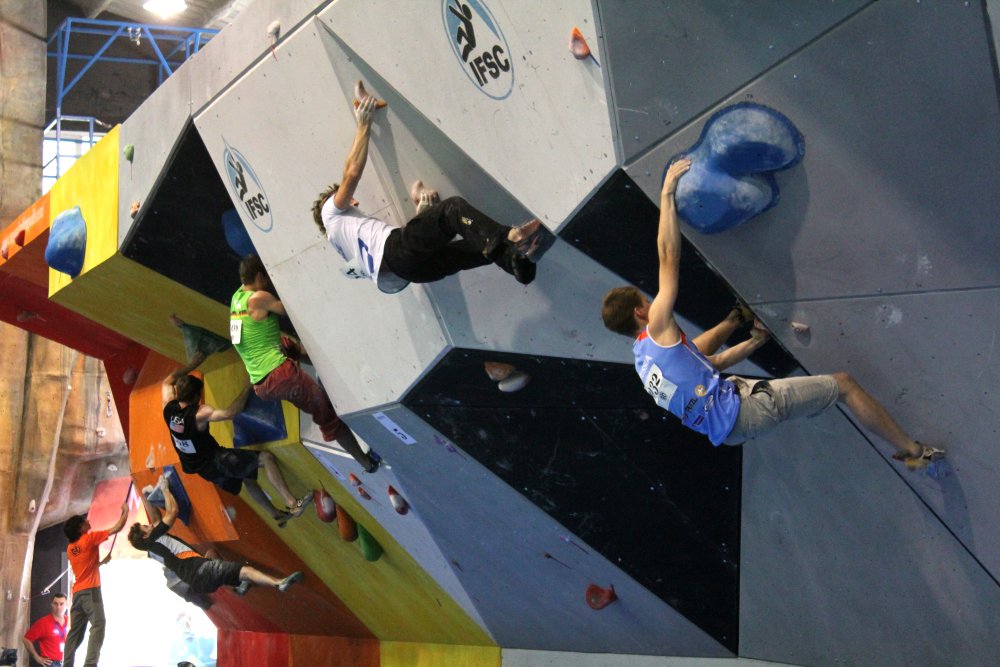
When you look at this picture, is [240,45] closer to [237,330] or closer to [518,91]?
[237,330]

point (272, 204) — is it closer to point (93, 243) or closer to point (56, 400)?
point (93, 243)

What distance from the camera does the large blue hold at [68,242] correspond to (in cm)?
645

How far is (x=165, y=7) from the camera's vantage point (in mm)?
12086

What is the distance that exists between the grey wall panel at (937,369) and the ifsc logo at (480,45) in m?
1.10

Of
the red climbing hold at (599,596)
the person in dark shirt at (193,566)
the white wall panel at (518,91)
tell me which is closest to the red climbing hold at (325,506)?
the person in dark shirt at (193,566)

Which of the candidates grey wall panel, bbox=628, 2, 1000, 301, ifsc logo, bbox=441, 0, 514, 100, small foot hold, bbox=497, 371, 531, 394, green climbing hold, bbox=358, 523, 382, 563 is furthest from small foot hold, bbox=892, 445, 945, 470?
green climbing hold, bbox=358, 523, 382, 563

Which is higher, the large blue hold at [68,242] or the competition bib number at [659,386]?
the large blue hold at [68,242]

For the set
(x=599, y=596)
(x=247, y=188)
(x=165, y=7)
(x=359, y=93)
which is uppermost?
(x=165, y=7)

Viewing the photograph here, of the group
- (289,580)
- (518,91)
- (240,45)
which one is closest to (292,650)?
(289,580)

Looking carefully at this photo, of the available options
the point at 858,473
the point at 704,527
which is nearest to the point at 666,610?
the point at 704,527

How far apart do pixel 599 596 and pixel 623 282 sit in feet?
6.20

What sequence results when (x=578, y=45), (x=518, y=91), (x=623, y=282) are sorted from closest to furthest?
(x=578, y=45)
(x=518, y=91)
(x=623, y=282)

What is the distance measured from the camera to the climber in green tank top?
5.05 m

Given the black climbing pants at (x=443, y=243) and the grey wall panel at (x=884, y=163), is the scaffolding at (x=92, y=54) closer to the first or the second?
the black climbing pants at (x=443, y=243)
